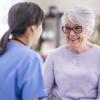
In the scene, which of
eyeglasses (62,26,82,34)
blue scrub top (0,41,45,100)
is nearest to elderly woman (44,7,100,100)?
eyeglasses (62,26,82,34)

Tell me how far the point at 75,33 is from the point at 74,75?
28cm

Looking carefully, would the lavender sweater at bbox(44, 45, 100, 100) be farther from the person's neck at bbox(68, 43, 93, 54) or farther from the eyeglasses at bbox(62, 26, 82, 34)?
the eyeglasses at bbox(62, 26, 82, 34)

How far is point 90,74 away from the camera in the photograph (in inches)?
72.8

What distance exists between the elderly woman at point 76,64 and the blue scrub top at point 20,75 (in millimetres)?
463

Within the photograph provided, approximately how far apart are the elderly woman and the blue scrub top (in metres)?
0.46

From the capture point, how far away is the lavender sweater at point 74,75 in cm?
185

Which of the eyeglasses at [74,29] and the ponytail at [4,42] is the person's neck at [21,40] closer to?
the ponytail at [4,42]

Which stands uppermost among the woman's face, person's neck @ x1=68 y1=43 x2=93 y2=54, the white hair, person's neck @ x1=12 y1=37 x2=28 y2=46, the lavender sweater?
the white hair

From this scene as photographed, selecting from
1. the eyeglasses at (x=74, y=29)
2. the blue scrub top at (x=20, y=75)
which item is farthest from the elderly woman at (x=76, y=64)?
the blue scrub top at (x=20, y=75)

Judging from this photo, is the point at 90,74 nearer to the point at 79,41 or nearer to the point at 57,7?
the point at 79,41

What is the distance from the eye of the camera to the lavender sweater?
1.85 m

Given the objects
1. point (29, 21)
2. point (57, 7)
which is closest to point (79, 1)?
point (57, 7)

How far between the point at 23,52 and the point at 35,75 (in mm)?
128

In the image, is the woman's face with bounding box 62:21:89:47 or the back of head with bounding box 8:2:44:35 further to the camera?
the woman's face with bounding box 62:21:89:47
